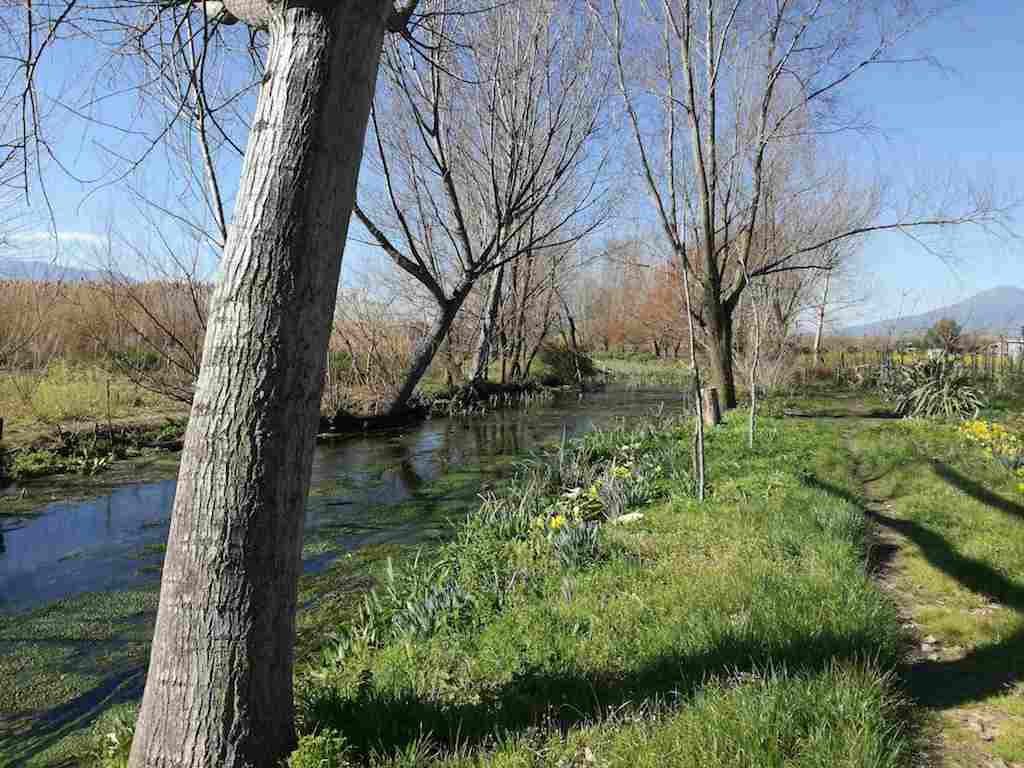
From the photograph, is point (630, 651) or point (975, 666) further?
point (975, 666)

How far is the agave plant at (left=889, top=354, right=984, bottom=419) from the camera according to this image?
459 inches

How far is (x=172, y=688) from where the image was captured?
225 cm

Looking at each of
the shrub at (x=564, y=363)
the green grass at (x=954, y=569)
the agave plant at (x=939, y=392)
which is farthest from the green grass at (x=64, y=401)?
the shrub at (x=564, y=363)

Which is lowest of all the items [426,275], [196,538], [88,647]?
[88,647]

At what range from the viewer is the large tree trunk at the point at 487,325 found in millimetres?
18344

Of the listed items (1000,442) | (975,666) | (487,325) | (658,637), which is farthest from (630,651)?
(487,325)

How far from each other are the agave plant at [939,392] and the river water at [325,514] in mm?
6023

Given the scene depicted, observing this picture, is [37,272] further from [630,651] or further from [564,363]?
[564,363]

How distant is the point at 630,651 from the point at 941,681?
55.9 inches

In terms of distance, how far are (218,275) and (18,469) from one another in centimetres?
910

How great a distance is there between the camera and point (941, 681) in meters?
3.28

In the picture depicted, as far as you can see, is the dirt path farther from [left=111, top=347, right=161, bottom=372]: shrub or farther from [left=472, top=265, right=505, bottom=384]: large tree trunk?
[left=472, top=265, right=505, bottom=384]: large tree trunk

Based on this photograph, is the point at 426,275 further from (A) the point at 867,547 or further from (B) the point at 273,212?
(B) the point at 273,212

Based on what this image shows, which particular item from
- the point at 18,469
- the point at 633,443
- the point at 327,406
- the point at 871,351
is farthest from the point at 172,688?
the point at 871,351
